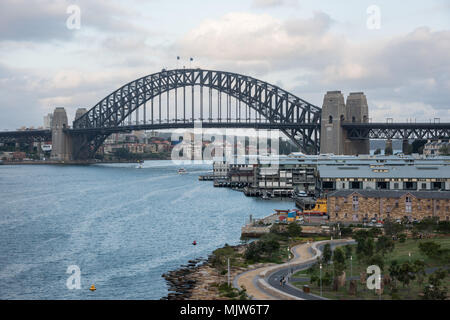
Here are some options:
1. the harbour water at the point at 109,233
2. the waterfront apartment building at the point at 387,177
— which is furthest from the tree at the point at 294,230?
the waterfront apartment building at the point at 387,177

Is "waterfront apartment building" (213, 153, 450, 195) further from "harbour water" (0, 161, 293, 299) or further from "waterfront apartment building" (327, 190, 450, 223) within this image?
"waterfront apartment building" (327, 190, 450, 223)

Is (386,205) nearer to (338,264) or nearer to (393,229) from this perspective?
(393,229)

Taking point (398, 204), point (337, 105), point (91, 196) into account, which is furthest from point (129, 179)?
point (398, 204)

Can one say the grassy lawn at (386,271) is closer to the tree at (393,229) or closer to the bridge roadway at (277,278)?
the bridge roadway at (277,278)

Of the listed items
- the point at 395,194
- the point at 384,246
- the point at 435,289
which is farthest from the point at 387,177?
the point at 435,289

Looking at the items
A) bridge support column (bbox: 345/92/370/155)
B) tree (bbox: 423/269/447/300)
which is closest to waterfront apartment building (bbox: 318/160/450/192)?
tree (bbox: 423/269/447/300)
